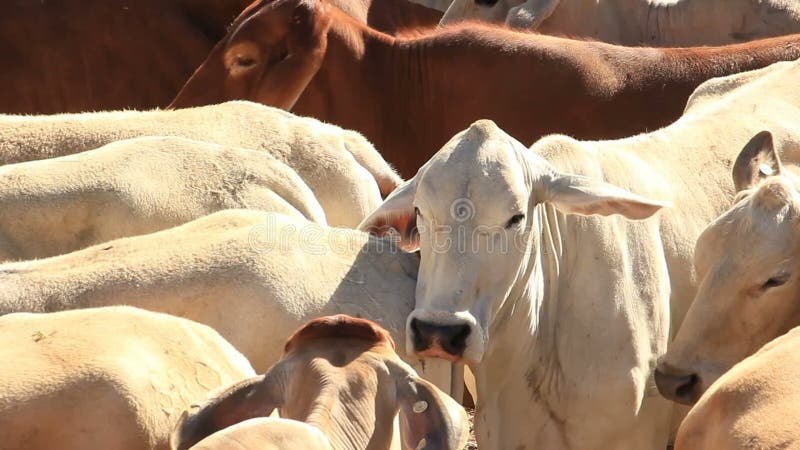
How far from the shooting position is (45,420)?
13.2 feet

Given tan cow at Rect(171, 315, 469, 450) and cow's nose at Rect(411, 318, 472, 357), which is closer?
tan cow at Rect(171, 315, 469, 450)

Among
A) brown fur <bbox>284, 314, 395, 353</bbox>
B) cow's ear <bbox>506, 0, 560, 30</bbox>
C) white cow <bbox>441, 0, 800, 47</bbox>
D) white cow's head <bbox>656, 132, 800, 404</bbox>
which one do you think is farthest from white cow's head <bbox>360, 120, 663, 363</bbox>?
white cow <bbox>441, 0, 800, 47</bbox>

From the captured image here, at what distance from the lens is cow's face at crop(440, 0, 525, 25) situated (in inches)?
380

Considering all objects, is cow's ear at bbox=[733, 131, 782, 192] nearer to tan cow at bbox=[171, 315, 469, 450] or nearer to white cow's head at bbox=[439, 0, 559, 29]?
tan cow at bbox=[171, 315, 469, 450]

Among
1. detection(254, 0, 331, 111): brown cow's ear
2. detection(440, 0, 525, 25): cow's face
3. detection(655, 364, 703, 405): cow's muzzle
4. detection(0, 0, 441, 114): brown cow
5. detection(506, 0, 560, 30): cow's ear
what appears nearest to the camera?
detection(655, 364, 703, 405): cow's muzzle

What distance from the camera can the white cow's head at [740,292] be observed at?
498 centimetres

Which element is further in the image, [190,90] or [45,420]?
[190,90]

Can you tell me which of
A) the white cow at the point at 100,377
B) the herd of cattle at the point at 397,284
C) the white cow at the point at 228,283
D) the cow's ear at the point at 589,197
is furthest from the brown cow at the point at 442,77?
the white cow at the point at 100,377

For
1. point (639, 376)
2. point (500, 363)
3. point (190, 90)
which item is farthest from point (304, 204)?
point (190, 90)

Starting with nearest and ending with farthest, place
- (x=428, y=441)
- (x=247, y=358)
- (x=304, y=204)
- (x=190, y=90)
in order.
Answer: (x=428, y=441)
(x=247, y=358)
(x=304, y=204)
(x=190, y=90)

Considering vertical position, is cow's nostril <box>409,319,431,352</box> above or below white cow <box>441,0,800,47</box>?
below

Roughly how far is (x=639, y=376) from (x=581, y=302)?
0.29m

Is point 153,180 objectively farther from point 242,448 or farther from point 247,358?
point 242,448

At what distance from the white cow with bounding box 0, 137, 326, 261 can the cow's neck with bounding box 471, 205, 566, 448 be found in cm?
84
